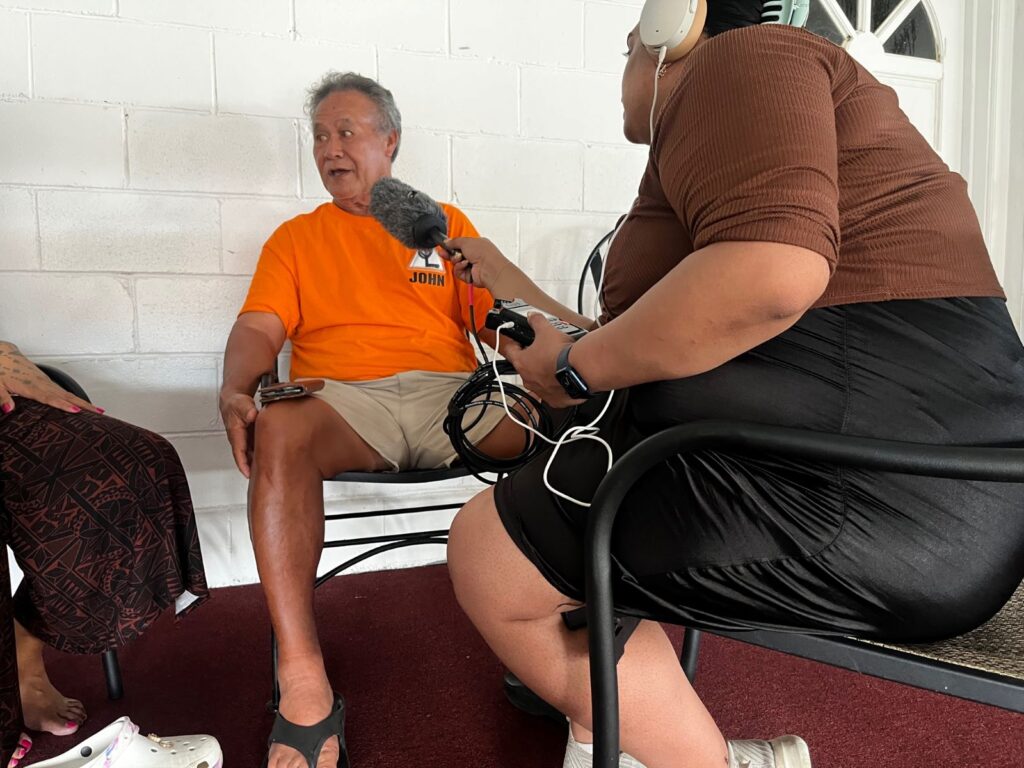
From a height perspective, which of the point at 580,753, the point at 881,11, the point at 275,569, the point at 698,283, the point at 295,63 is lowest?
the point at 580,753

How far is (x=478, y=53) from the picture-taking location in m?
2.14

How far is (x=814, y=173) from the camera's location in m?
0.64

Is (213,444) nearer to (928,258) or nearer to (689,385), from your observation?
(689,385)

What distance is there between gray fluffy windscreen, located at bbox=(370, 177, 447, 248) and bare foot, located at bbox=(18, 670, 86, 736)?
104 cm

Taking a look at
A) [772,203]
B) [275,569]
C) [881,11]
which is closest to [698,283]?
[772,203]

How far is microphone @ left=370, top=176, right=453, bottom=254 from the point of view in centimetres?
148

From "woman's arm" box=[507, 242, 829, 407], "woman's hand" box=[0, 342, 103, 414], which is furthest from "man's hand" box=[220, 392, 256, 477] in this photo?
"woman's arm" box=[507, 242, 829, 407]

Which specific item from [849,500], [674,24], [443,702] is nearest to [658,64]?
[674,24]

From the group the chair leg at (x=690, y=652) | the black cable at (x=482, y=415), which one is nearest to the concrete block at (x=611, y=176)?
the black cable at (x=482, y=415)

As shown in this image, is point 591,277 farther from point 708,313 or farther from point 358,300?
point 708,313

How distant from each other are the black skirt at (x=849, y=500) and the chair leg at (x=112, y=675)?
1.15 m

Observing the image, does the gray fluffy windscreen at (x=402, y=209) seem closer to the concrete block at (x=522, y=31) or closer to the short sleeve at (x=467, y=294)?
the short sleeve at (x=467, y=294)

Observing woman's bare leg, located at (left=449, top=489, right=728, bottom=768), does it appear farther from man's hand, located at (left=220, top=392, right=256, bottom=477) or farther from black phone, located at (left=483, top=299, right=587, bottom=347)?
man's hand, located at (left=220, top=392, right=256, bottom=477)

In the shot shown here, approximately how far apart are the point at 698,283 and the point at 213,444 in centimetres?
167
